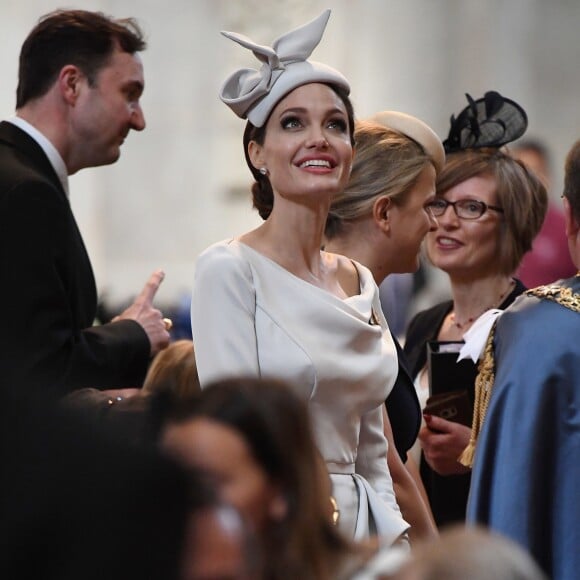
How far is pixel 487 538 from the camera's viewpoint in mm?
1121

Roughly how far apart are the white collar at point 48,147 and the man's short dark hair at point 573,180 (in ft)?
4.61

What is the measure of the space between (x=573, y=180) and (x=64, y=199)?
1318 mm

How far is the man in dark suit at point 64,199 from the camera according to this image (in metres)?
3.24

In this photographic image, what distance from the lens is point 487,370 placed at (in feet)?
10.9

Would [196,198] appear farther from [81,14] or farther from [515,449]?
[515,449]

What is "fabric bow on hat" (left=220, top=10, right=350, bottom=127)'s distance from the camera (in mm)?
3141

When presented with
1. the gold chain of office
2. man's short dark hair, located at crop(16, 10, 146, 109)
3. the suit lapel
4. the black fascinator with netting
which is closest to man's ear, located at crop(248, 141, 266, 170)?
the suit lapel

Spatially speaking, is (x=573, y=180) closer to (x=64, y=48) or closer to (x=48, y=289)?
(x=48, y=289)

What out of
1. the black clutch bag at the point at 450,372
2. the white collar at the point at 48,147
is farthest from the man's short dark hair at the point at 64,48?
the black clutch bag at the point at 450,372

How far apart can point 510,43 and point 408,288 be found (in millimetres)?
2661

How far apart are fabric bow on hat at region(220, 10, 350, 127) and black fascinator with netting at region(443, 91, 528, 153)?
135 cm

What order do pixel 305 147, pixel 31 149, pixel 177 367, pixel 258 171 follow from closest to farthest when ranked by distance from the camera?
pixel 305 147 < pixel 258 171 < pixel 31 149 < pixel 177 367

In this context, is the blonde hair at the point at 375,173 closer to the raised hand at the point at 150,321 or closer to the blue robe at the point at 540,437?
the raised hand at the point at 150,321

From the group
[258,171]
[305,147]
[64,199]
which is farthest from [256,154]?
[64,199]
